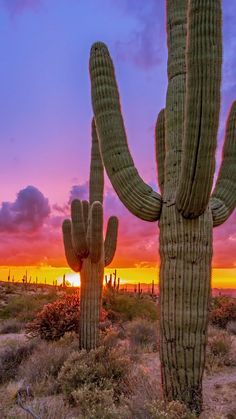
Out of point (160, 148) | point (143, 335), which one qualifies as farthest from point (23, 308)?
point (160, 148)

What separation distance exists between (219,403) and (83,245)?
17.0 feet

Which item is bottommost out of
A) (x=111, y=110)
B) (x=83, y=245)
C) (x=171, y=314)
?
(x=171, y=314)

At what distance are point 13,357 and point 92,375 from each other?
11.8ft

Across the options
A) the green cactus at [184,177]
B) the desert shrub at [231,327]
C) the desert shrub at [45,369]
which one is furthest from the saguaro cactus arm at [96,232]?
the desert shrub at [231,327]

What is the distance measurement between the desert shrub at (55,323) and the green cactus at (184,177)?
6863 millimetres

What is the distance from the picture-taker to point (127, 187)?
6.15 metres

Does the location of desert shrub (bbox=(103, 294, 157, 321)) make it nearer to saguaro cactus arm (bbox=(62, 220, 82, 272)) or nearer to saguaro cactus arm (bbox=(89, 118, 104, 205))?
saguaro cactus arm (bbox=(62, 220, 82, 272))

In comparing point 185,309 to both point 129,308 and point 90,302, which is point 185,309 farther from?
point 129,308

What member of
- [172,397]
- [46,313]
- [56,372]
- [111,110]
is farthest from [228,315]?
[111,110]

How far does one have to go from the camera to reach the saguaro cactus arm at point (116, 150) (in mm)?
6129

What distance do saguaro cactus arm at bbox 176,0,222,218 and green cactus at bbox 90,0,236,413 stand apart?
1 centimetres

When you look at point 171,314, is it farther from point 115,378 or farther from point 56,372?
point 56,372

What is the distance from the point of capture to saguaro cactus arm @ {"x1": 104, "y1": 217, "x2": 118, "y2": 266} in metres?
11.9

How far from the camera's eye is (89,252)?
10547 mm
